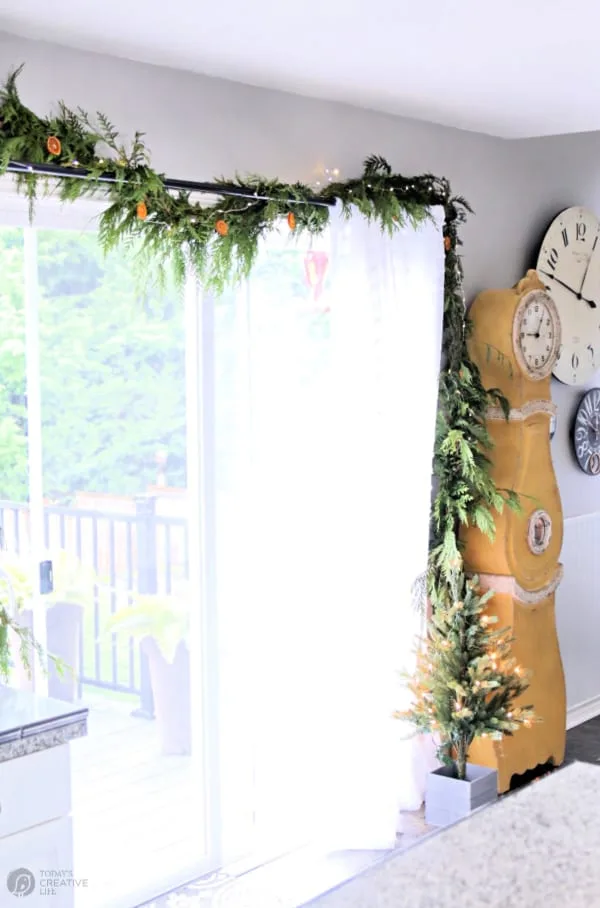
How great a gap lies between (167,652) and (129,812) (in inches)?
18.5

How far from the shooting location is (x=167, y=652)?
3.43 m

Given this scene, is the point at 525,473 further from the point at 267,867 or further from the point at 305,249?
the point at 267,867

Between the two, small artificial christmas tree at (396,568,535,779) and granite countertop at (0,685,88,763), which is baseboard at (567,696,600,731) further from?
granite countertop at (0,685,88,763)

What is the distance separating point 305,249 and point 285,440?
2.03 feet

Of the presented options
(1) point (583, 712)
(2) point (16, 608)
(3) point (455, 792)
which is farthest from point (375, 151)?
(1) point (583, 712)

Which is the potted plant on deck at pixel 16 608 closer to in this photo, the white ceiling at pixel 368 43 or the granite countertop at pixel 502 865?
the white ceiling at pixel 368 43

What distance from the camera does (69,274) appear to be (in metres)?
3.13

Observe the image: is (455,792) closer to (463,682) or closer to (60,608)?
(463,682)

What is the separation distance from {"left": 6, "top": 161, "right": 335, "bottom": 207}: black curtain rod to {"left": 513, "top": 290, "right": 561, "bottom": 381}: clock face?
89cm

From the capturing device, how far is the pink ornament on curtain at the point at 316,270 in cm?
368

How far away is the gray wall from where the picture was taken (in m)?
2.99

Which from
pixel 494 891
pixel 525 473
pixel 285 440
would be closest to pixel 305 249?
pixel 285 440

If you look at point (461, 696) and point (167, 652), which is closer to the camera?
point (167, 652)

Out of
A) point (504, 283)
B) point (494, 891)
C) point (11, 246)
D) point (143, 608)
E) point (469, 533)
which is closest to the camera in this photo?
point (494, 891)
